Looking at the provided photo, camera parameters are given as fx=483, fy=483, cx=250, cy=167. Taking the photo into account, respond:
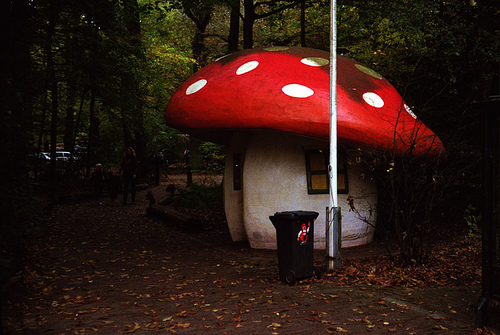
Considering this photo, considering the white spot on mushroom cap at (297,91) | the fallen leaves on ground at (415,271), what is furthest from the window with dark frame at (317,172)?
the fallen leaves on ground at (415,271)

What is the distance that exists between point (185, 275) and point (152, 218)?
691 centimetres

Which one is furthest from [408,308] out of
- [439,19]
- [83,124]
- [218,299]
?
[83,124]

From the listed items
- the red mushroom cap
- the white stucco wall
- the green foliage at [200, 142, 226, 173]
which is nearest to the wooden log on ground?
the white stucco wall

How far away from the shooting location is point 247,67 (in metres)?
8.98

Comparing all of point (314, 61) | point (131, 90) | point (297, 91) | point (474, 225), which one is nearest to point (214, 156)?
point (131, 90)

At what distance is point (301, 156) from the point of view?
9.30 m

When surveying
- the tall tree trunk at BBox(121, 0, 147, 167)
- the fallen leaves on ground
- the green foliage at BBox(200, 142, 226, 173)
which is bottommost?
the fallen leaves on ground

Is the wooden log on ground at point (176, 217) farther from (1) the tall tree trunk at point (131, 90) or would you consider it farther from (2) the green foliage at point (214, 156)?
(1) the tall tree trunk at point (131, 90)

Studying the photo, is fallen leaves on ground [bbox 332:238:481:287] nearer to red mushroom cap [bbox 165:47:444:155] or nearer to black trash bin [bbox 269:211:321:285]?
black trash bin [bbox 269:211:321:285]

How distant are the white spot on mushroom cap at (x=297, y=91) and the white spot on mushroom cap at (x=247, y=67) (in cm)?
96

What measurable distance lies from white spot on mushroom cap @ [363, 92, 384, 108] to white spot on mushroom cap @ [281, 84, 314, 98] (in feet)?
3.46

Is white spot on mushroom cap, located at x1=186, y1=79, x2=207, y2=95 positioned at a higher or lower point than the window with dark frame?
higher

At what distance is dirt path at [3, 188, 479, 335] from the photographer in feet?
16.3

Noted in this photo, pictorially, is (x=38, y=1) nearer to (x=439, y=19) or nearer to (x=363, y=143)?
(x=363, y=143)
